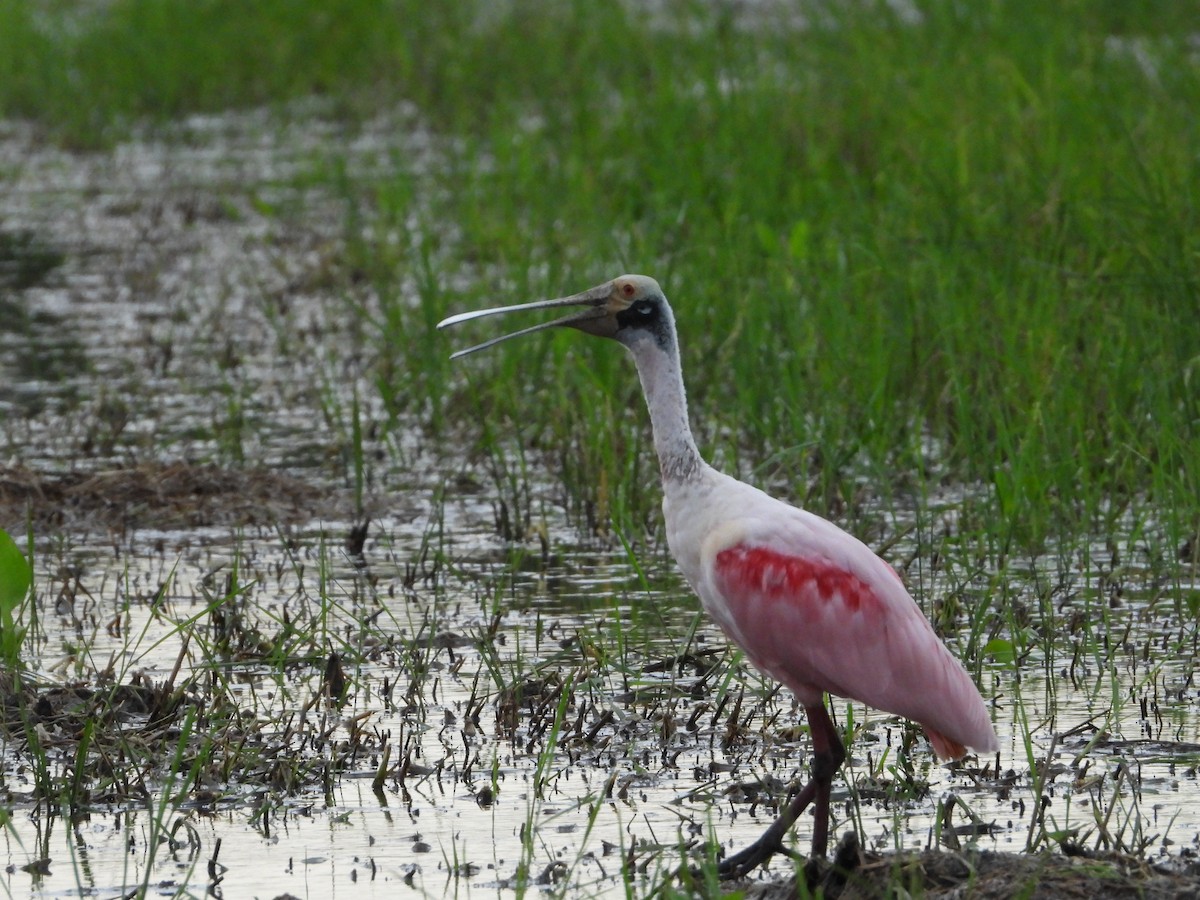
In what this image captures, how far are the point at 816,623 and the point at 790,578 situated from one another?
11 centimetres

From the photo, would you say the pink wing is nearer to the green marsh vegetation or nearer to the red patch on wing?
the red patch on wing

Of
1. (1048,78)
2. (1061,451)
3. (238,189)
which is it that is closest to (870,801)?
(1061,451)

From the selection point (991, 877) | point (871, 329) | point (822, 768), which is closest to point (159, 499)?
point (871, 329)

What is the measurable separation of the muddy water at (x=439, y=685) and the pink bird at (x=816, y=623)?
168 mm

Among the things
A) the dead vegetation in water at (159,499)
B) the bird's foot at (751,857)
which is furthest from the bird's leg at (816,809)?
the dead vegetation in water at (159,499)

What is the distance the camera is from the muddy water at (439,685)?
4.60 m

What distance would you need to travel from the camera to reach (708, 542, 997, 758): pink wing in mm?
4645

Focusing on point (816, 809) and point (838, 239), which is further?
point (838, 239)

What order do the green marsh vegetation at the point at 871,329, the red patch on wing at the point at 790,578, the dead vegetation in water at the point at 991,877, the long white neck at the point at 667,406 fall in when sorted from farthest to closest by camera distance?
the green marsh vegetation at the point at 871,329 < the long white neck at the point at 667,406 < the red patch on wing at the point at 790,578 < the dead vegetation in water at the point at 991,877

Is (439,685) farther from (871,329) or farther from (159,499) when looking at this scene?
(871,329)

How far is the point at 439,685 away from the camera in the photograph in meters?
5.84

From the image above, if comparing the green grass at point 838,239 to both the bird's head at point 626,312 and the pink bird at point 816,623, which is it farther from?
the pink bird at point 816,623

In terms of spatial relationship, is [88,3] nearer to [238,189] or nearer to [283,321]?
[238,189]

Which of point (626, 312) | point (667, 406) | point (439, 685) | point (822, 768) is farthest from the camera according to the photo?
point (439, 685)
